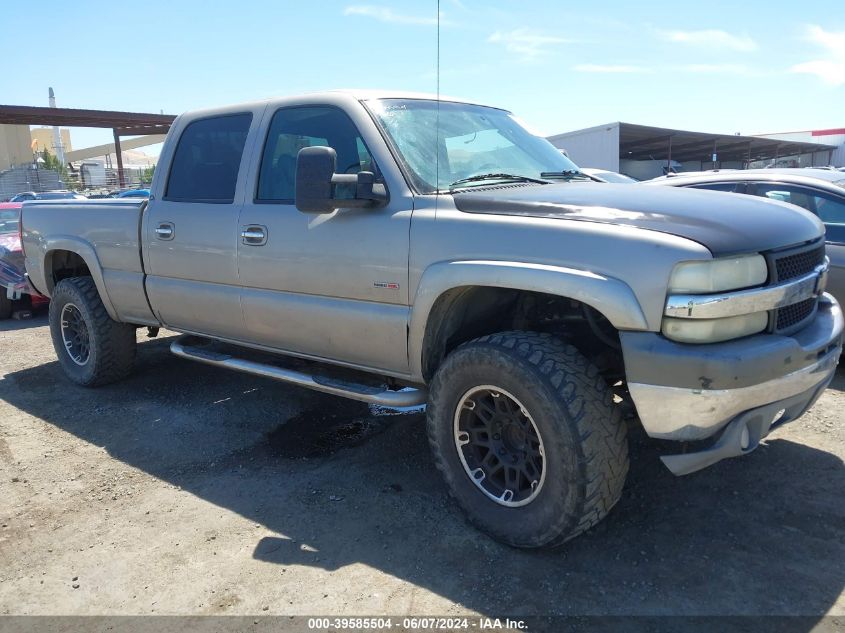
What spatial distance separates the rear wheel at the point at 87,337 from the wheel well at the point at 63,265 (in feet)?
0.68

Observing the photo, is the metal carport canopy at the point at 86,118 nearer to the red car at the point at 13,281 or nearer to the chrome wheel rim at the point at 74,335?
the red car at the point at 13,281

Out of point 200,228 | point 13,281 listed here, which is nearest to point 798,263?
point 200,228

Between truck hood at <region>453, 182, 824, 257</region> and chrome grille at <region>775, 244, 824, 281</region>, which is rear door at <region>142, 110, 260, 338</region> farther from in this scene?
chrome grille at <region>775, 244, 824, 281</region>

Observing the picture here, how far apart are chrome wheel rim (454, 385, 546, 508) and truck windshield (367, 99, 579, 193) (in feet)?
3.69

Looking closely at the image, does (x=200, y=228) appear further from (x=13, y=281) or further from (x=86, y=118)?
(x=86, y=118)

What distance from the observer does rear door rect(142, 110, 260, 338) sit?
4199 millimetres

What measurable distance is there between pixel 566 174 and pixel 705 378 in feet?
6.18

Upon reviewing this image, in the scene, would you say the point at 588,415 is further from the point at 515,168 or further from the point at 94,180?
the point at 94,180

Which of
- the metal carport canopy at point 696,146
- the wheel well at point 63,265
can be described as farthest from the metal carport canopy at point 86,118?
the wheel well at point 63,265

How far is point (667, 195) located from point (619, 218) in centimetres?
56

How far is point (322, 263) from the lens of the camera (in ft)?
11.9

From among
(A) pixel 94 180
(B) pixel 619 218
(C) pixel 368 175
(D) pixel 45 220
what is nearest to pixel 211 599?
(C) pixel 368 175

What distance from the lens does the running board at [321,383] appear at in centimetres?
346

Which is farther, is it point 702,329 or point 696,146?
point 696,146
